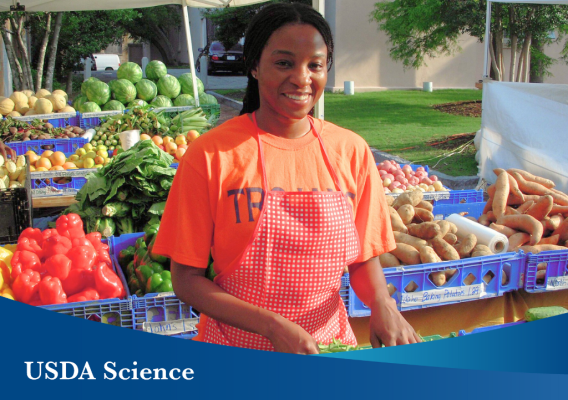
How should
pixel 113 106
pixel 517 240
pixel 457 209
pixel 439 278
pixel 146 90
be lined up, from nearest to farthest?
pixel 439 278 < pixel 517 240 < pixel 457 209 < pixel 113 106 < pixel 146 90

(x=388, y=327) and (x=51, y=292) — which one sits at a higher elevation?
(x=388, y=327)

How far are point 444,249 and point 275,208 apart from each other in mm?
2499

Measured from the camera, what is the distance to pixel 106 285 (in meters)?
3.13

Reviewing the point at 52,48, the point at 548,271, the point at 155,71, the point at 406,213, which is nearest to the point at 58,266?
the point at 406,213

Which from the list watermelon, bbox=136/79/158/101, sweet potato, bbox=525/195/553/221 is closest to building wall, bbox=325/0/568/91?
watermelon, bbox=136/79/158/101

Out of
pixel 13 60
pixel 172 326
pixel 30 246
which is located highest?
pixel 13 60

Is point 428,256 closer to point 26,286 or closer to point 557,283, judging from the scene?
point 557,283

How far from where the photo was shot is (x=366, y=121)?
14.6m

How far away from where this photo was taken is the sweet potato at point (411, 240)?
3.94m

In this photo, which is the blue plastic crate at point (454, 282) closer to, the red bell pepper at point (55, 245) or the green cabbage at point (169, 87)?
the red bell pepper at point (55, 245)

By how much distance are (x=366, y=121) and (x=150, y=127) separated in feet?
25.9

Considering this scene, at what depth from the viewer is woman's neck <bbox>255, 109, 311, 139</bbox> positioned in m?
1.82

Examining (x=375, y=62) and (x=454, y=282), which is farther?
(x=375, y=62)

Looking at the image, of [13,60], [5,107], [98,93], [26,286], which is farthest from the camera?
[13,60]
